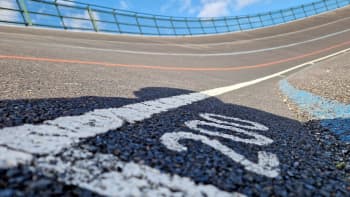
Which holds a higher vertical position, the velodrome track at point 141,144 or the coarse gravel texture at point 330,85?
the velodrome track at point 141,144

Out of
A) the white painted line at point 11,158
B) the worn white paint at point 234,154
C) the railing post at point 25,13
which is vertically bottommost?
the worn white paint at point 234,154

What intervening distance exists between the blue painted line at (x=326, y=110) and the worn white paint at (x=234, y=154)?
5.67ft

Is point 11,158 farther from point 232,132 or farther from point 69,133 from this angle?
point 232,132

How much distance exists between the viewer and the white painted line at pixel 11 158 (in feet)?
4.76

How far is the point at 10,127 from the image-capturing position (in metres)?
2.00

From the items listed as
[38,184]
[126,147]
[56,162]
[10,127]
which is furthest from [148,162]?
[10,127]

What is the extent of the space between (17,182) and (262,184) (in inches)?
47.5

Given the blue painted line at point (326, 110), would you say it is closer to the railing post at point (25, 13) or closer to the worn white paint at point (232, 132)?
the worn white paint at point (232, 132)

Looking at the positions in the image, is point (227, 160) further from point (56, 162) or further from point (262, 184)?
point (56, 162)

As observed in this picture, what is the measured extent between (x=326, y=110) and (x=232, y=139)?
10.7 ft

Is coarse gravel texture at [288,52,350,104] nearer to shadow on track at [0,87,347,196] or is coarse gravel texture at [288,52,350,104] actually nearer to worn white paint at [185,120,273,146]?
shadow on track at [0,87,347,196]

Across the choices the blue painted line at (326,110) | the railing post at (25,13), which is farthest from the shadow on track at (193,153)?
the railing post at (25,13)

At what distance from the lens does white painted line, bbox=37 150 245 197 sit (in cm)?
143

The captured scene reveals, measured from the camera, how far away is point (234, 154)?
2182 mm
